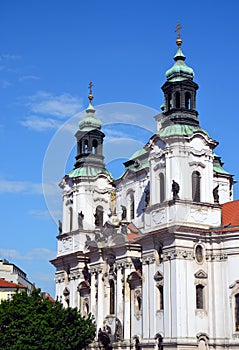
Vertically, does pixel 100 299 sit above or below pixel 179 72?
below

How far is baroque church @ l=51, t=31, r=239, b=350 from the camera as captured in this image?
43344mm

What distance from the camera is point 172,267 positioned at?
4362 centimetres

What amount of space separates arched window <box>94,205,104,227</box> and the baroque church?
3.93ft

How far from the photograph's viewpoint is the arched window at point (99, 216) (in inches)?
2298

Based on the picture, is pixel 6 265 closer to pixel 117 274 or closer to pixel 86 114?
pixel 86 114

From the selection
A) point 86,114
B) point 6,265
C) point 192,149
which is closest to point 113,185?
point 86,114

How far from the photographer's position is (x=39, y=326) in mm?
43062

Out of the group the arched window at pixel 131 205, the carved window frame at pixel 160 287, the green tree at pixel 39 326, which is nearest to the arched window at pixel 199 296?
the carved window frame at pixel 160 287

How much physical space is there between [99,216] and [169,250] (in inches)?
617

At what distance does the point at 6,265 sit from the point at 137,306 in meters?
52.8

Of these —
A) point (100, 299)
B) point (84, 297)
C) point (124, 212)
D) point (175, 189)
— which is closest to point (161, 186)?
point (175, 189)

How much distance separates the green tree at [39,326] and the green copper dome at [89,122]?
64.0 feet

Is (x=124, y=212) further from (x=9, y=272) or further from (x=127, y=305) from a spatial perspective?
(x=9, y=272)

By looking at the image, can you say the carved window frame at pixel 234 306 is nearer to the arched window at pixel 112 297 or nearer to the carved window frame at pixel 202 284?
the carved window frame at pixel 202 284
